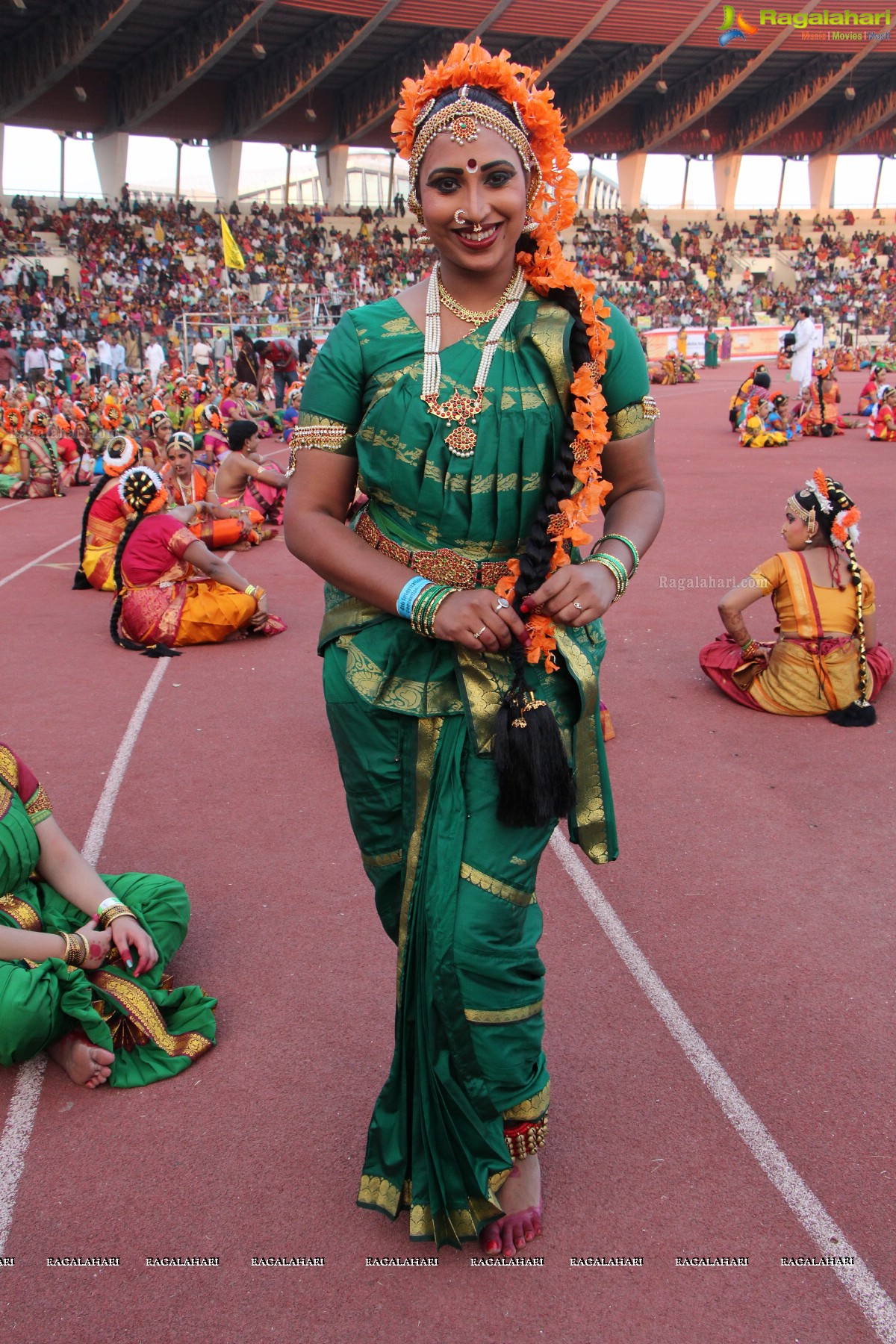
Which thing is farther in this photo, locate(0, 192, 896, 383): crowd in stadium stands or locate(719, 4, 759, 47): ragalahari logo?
locate(719, 4, 759, 47): ragalahari logo

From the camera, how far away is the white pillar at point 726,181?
181ft

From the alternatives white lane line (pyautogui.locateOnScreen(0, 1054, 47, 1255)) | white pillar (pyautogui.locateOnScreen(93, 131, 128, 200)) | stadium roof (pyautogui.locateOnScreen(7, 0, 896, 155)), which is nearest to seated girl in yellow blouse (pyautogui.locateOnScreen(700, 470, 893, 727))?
white lane line (pyautogui.locateOnScreen(0, 1054, 47, 1255))

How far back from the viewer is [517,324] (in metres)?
2.24

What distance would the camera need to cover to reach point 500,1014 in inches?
89.6

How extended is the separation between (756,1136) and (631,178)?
57.4 m

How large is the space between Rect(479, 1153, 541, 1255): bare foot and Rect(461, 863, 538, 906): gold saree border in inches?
27.1

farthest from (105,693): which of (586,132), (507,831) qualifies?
(586,132)

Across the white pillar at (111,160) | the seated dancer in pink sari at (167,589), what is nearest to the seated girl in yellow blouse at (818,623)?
the seated dancer in pink sari at (167,589)

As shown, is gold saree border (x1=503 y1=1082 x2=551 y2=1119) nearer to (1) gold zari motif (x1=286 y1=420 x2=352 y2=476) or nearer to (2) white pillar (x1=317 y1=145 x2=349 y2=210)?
(1) gold zari motif (x1=286 y1=420 x2=352 y2=476)

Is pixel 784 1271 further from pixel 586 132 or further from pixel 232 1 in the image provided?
pixel 586 132

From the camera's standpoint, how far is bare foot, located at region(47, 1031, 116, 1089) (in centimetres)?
315

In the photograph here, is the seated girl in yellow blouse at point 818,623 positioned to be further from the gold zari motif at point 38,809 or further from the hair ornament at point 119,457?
the hair ornament at point 119,457

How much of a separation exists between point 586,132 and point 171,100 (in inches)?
854

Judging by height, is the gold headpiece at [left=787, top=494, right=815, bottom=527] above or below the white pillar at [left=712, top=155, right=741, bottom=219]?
below
